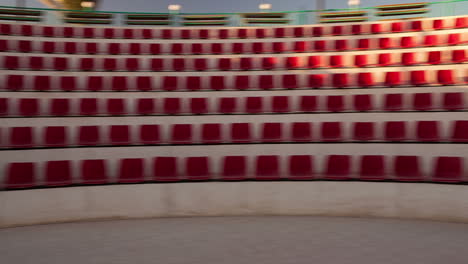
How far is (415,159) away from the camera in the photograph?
1.56 meters

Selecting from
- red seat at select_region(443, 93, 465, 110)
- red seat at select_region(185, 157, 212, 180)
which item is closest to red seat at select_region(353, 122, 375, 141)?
red seat at select_region(443, 93, 465, 110)

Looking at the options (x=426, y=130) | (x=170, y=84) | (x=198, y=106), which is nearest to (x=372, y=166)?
(x=426, y=130)

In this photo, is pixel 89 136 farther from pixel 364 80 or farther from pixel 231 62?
pixel 364 80

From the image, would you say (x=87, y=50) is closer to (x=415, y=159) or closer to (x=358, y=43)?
(x=358, y=43)

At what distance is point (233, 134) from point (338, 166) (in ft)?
1.66

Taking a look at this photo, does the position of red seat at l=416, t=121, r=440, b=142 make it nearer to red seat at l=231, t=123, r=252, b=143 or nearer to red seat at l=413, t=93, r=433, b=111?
red seat at l=413, t=93, r=433, b=111

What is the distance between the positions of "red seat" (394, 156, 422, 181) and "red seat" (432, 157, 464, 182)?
0.20ft

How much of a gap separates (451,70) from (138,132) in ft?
5.31

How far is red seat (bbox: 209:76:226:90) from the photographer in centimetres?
239

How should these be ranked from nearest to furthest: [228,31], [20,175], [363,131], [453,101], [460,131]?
[20,175]
[460,131]
[363,131]
[453,101]
[228,31]

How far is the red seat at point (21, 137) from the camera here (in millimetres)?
1756

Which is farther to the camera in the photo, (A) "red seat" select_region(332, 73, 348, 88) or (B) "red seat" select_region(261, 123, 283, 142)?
(A) "red seat" select_region(332, 73, 348, 88)

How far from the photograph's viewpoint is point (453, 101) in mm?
1965

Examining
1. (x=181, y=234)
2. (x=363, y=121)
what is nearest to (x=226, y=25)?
(x=363, y=121)
